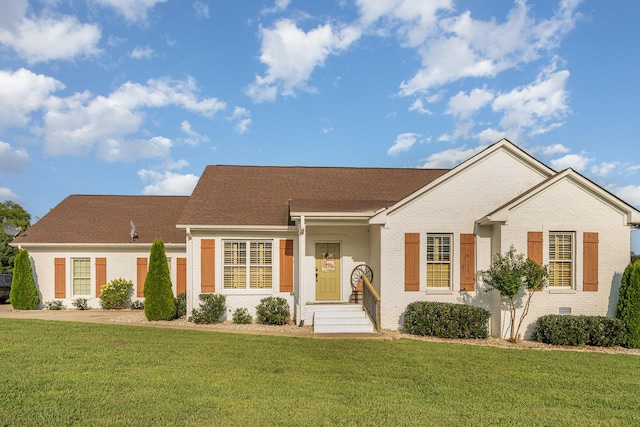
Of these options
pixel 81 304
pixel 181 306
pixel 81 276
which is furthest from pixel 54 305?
pixel 181 306

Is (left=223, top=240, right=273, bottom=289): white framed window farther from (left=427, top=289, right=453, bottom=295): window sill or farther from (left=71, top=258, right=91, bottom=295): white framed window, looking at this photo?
(left=71, top=258, right=91, bottom=295): white framed window

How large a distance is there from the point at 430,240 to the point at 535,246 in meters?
2.99

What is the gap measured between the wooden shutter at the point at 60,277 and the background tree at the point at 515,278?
16208mm

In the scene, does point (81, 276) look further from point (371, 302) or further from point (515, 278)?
point (515, 278)

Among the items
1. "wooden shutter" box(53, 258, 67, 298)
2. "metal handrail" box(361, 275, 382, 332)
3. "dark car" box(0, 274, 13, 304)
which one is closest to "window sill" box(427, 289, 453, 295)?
"metal handrail" box(361, 275, 382, 332)

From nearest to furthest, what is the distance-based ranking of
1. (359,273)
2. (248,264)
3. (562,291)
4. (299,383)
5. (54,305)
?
(299,383) < (562,291) < (248,264) < (359,273) < (54,305)

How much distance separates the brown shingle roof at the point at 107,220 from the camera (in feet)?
56.7

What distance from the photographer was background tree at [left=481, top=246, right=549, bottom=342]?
11375 millimetres

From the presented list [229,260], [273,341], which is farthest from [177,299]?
[273,341]

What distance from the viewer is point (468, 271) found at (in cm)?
1273

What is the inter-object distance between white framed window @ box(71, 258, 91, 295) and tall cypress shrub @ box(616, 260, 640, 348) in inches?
747

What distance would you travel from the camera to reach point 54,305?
1700 cm

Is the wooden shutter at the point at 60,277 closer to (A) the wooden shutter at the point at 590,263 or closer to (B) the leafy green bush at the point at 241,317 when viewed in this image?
(B) the leafy green bush at the point at 241,317

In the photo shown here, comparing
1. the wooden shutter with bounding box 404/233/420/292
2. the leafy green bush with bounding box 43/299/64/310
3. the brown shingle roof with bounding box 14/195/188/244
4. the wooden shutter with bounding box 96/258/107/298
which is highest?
the brown shingle roof with bounding box 14/195/188/244
